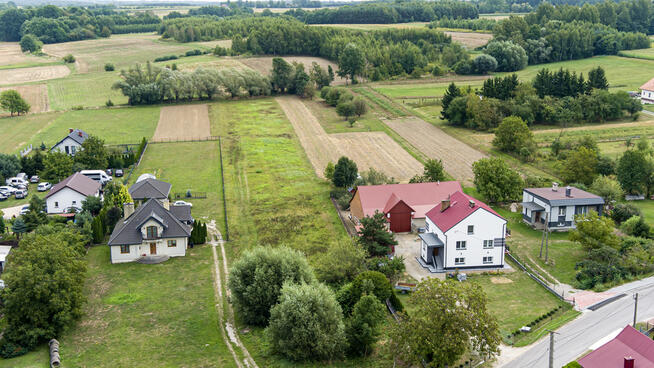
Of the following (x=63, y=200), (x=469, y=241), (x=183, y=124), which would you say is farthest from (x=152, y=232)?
(x=183, y=124)

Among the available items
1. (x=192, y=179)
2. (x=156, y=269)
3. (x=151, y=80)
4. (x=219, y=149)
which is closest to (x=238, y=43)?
(x=151, y=80)

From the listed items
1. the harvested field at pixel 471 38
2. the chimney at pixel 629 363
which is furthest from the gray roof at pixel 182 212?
the harvested field at pixel 471 38

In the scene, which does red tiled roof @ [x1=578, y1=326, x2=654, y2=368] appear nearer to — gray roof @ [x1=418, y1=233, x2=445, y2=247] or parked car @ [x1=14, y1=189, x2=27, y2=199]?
gray roof @ [x1=418, y1=233, x2=445, y2=247]

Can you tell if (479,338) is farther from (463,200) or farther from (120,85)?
(120,85)

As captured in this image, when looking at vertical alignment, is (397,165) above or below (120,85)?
below

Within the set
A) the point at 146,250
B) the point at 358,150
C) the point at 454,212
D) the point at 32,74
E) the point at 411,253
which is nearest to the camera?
the point at 454,212

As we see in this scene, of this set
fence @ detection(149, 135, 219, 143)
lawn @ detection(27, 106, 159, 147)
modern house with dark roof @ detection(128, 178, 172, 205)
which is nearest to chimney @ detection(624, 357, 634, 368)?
modern house with dark roof @ detection(128, 178, 172, 205)

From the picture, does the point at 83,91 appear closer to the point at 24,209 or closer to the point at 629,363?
Result: the point at 24,209
